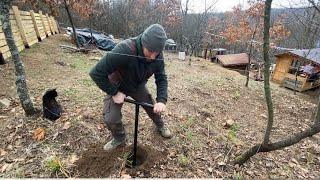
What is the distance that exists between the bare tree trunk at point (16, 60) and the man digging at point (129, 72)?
157 centimetres

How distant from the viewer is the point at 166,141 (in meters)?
4.16

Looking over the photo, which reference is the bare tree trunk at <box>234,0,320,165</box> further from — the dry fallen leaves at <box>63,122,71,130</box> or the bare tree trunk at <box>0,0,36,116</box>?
the bare tree trunk at <box>0,0,36,116</box>

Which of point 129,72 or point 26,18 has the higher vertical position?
point 26,18

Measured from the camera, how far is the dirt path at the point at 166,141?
348 cm

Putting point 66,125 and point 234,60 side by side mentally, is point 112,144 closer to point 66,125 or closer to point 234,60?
point 66,125

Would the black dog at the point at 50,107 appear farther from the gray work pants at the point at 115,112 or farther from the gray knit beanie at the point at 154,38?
the gray knit beanie at the point at 154,38

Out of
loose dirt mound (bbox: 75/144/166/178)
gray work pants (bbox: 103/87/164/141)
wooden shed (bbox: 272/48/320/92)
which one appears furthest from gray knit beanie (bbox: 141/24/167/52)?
wooden shed (bbox: 272/48/320/92)

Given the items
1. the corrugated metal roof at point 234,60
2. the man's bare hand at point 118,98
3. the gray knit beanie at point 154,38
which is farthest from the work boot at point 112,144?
the corrugated metal roof at point 234,60

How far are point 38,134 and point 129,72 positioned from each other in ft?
5.89

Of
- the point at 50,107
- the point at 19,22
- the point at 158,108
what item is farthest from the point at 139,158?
the point at 19,22

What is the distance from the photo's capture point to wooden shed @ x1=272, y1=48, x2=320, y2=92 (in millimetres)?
15930

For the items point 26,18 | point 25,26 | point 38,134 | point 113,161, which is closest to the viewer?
point 113,161

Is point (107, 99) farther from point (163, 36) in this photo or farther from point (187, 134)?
point (187, 134)

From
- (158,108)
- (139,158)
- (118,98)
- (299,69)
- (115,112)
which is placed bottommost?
(299,69)
